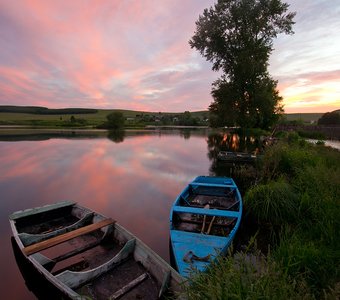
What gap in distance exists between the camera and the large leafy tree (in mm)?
21484

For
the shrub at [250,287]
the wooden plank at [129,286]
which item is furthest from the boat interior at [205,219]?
the shrub at [250,287]

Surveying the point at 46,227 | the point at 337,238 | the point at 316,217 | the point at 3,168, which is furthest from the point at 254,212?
the point at 3,168

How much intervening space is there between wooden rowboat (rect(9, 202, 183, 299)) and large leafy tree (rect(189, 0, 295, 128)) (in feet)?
68.7

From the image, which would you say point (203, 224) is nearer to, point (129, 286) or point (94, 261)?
point (129, 286)

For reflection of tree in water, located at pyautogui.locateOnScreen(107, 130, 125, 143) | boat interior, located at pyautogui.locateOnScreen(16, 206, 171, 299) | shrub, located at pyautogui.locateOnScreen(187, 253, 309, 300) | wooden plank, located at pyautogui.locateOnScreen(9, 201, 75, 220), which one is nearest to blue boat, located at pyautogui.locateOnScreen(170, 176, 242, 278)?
shrub, located at pyautogui.locateOnScreen(187, 253, 309, 300)

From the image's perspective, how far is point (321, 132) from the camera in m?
26.6

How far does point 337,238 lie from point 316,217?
46.8 inches

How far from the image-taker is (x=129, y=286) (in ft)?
12.3

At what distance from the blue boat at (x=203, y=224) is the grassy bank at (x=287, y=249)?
46 centimetres

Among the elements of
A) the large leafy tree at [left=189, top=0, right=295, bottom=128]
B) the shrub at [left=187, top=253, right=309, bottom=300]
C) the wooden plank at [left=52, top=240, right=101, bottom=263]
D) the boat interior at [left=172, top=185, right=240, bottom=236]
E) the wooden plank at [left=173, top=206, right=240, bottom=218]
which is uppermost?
the large leafy tree at [left=189, top=0, right=295, bottom=128]

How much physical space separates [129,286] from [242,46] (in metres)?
24.8

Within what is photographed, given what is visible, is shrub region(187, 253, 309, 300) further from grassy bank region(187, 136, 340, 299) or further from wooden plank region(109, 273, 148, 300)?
wooden plank region(109, 273, 148, 300)

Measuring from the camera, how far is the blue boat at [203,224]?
4.30 meters

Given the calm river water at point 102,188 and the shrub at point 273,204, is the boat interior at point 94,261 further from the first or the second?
the shrub at point 273,204
